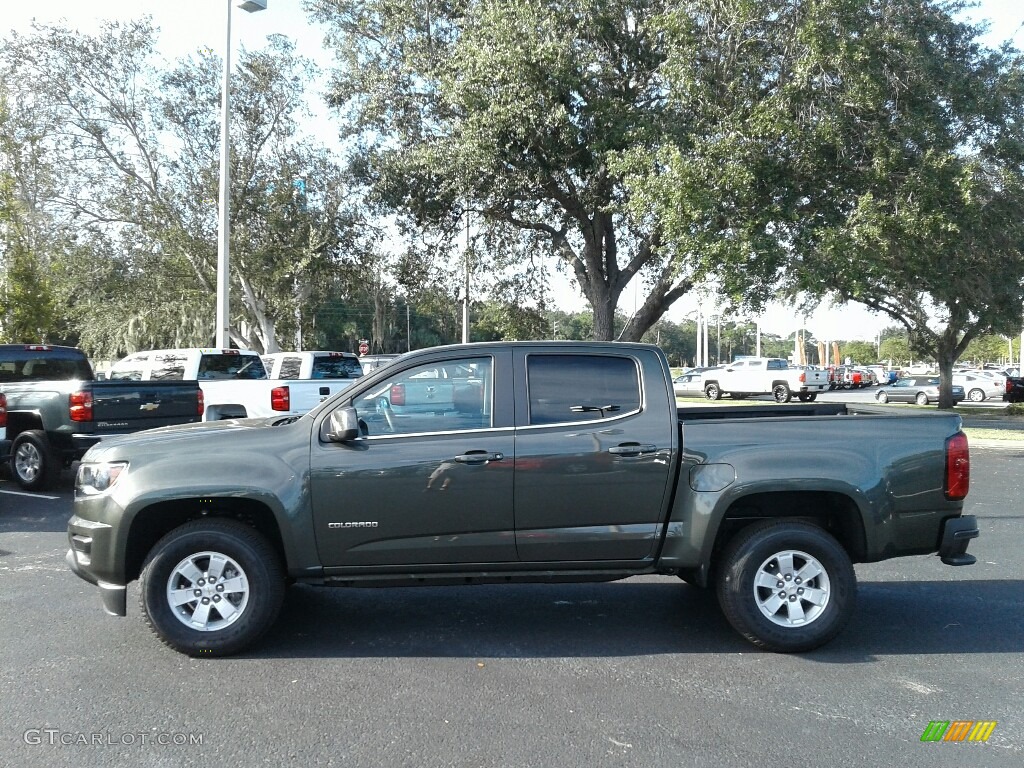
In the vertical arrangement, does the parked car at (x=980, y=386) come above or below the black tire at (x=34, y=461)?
above

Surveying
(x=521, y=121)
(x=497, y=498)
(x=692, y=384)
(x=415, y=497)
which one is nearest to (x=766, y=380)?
(x=692, y=384)

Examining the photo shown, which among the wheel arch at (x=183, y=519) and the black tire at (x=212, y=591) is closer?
the black tire at (x=212, y=591)

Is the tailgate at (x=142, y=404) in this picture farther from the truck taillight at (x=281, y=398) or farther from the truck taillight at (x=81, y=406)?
the truck taillight at (x=281, y=398)

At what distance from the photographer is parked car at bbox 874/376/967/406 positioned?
37.3 metres

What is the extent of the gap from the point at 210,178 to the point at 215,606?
23513 millimetres

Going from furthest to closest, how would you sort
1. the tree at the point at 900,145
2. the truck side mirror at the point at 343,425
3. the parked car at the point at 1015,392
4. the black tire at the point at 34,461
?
the parked car at the point at 1015,392 → the tree at the point at 900,145 → the black tire at the point at 34,461 → the truck side mirror at the point at 343,425

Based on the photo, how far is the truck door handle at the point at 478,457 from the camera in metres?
Result: 5.09

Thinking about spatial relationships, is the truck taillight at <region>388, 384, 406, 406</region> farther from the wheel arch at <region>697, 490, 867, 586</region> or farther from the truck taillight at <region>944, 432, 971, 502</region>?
the truck taillight at <region>944, 432, 971, 502</region>

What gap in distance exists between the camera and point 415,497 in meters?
5.09

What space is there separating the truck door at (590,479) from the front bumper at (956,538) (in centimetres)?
173

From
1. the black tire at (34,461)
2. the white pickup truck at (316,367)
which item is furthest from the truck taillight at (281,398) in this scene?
the black tire at (34,461)

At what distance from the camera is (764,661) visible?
16.7 feet

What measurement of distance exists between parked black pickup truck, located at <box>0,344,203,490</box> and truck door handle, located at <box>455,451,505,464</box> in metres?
7.39

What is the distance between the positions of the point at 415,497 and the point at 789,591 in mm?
2302
